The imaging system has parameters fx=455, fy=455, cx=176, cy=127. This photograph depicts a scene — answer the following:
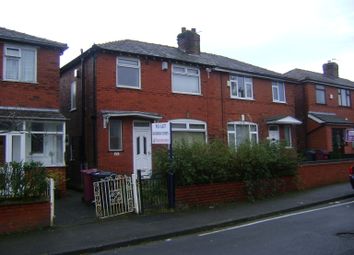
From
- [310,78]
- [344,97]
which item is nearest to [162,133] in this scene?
[310,78]

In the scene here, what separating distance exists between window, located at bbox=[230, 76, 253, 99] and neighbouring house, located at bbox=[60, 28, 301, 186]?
55mm

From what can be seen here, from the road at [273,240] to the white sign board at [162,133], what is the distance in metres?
3.28

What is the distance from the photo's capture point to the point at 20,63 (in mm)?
16844

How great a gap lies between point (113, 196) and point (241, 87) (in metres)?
14.4

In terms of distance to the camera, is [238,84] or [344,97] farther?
[344,97]

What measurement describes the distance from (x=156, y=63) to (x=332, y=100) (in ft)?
52.4

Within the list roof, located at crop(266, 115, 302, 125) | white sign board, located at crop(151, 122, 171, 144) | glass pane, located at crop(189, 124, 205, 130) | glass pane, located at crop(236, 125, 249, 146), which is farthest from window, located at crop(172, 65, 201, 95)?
white sign board, located at crop(151, 122, 171, 144)

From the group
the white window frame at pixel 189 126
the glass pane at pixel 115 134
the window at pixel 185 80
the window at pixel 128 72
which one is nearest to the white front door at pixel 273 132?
the white window frame at pixel 189 126

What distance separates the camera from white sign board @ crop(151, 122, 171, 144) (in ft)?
42.1

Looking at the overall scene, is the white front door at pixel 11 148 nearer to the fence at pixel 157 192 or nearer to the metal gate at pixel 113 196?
the metal gate at pixel 113 196

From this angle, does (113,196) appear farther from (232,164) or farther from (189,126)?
(189,126)

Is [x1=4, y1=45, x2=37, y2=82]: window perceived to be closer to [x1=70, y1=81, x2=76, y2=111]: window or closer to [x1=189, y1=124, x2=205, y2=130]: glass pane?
[x1=70, y1=81, x2=76, y2=111]: window

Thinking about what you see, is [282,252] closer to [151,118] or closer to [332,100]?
[151,118]

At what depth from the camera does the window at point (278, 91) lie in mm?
27156
